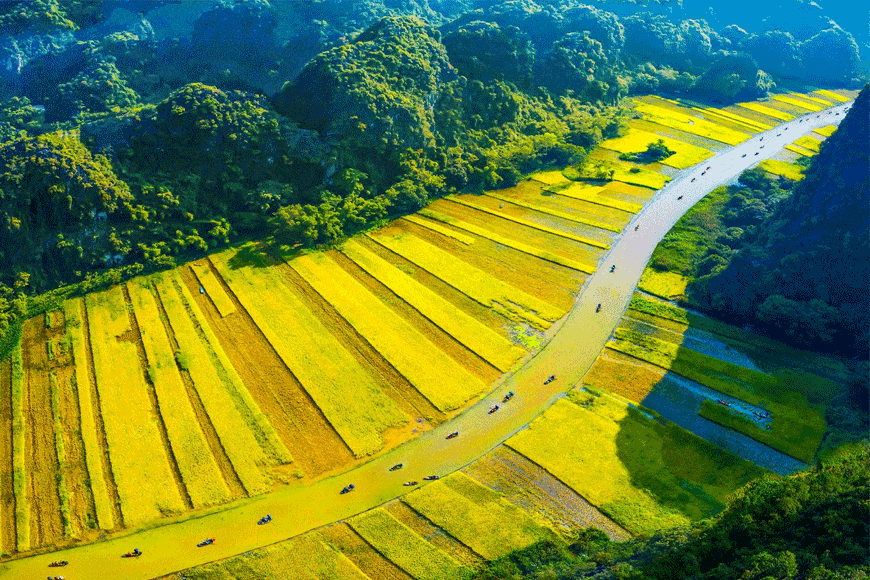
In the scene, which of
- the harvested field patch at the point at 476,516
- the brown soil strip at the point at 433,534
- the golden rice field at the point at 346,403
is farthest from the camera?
the golden rice field at the point at 346,403

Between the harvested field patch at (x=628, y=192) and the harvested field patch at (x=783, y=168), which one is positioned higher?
the harvested field patch at (x=783, y=168)

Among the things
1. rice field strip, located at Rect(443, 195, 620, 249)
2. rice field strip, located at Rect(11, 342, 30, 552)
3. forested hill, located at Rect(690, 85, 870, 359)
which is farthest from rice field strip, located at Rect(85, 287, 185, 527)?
forested hill, located at Rect(690, 85, 870, 359)

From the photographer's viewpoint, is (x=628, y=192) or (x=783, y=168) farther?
(x=783, y=168)

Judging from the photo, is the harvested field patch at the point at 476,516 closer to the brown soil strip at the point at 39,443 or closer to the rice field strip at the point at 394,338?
the rice field strip at the point at 394,338

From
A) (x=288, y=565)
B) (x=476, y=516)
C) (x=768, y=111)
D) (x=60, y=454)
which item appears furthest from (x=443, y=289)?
(x=768, y=111)

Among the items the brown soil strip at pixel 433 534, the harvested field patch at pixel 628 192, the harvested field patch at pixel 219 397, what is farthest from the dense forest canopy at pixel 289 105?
the brown soil strip at pixel 433 534

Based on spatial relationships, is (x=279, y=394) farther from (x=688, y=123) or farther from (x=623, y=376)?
(x=688, y=123)
